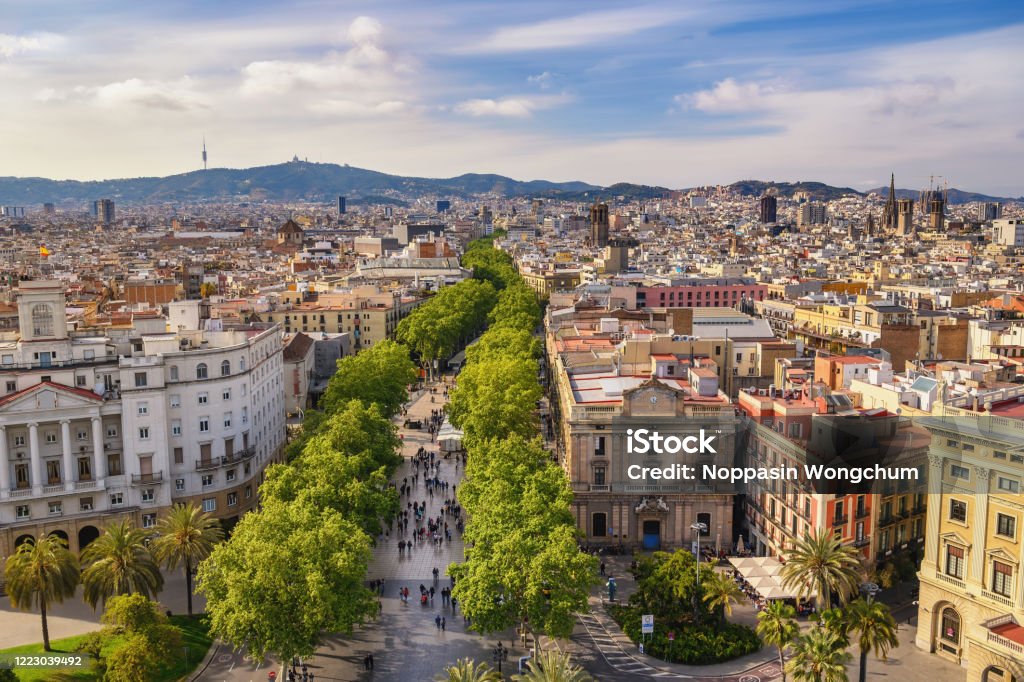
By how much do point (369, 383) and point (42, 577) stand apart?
34.7 meters

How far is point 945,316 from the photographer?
9381 cm

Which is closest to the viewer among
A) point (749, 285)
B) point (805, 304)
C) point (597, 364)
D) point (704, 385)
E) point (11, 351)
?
point (11, 351)

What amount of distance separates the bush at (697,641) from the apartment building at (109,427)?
94.4ft

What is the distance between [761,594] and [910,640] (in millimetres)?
6692

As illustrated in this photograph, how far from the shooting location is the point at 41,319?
170 feet

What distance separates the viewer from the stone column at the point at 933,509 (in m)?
37.6

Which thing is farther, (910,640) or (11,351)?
(11,351)

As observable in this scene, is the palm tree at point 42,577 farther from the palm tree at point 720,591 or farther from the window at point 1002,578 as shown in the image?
the window at point 1002,578

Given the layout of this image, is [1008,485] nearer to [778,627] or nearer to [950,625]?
[950,625]

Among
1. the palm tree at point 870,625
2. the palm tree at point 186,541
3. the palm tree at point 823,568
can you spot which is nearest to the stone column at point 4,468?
the palm tree at point 186,541

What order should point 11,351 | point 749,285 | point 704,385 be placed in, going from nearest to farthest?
point 11,351
point 704,385
point 749,285

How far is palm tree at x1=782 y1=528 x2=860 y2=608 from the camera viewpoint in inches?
1460

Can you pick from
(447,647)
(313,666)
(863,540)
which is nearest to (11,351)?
(313,666)

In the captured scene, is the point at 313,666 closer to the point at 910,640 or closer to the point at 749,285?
the point at 910,640
